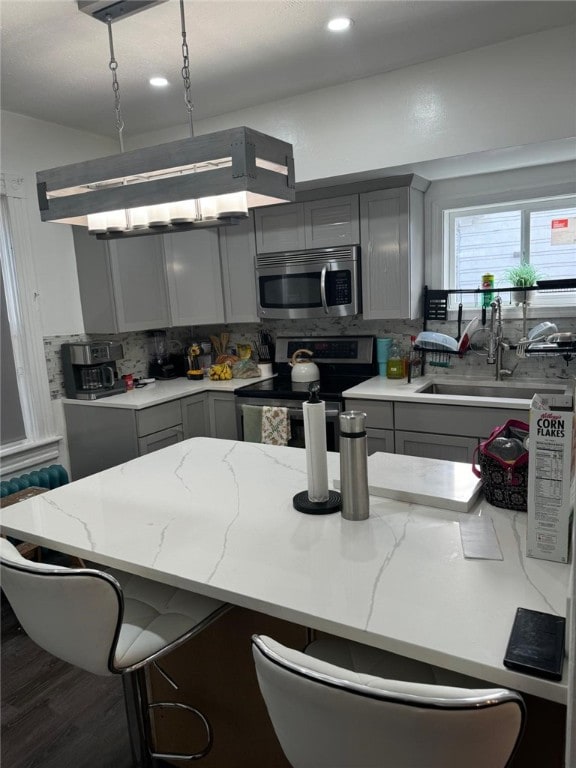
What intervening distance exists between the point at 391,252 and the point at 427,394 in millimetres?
947

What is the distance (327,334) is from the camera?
4148 mm

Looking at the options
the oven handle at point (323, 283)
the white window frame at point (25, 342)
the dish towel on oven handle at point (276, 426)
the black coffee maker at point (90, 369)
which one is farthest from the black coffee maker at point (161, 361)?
the oven handle at point (323, 283)

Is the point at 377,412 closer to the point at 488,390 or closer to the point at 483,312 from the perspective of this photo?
the point at 488,390

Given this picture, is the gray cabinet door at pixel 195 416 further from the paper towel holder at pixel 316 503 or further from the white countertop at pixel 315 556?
the paper towel holder at pixel 316 503

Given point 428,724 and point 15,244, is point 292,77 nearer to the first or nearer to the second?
point 15,244

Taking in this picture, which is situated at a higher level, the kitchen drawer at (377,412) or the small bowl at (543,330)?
the small bowl at (543,330)

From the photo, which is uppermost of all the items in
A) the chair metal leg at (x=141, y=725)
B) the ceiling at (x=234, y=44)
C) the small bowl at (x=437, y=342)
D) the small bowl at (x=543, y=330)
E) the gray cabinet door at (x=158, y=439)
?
the ceiling at (x=234, y=44)

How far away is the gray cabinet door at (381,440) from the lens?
326 centimetres

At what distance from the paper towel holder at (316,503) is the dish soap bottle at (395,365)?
2.15 m

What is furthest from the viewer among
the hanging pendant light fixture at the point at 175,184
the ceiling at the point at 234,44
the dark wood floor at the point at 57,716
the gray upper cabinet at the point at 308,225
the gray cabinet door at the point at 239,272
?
the gray cabinet door at the point at 239,272

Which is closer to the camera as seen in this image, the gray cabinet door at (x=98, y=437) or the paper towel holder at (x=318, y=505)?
the paper towel holder at (x=318, y=505)

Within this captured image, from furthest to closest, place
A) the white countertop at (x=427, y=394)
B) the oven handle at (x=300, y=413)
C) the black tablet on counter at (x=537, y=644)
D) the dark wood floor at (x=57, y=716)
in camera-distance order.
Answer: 1. the oven handle at (x=300, y=413)
2. the white countertop at (x=427, y=394)
3. the dark wood floor at (x=57, y=716)
4. the black tablet on counter at (x=537, y=644)

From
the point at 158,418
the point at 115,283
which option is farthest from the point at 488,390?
the point at 115,283

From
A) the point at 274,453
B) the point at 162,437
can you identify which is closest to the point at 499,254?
the point at 274,453
